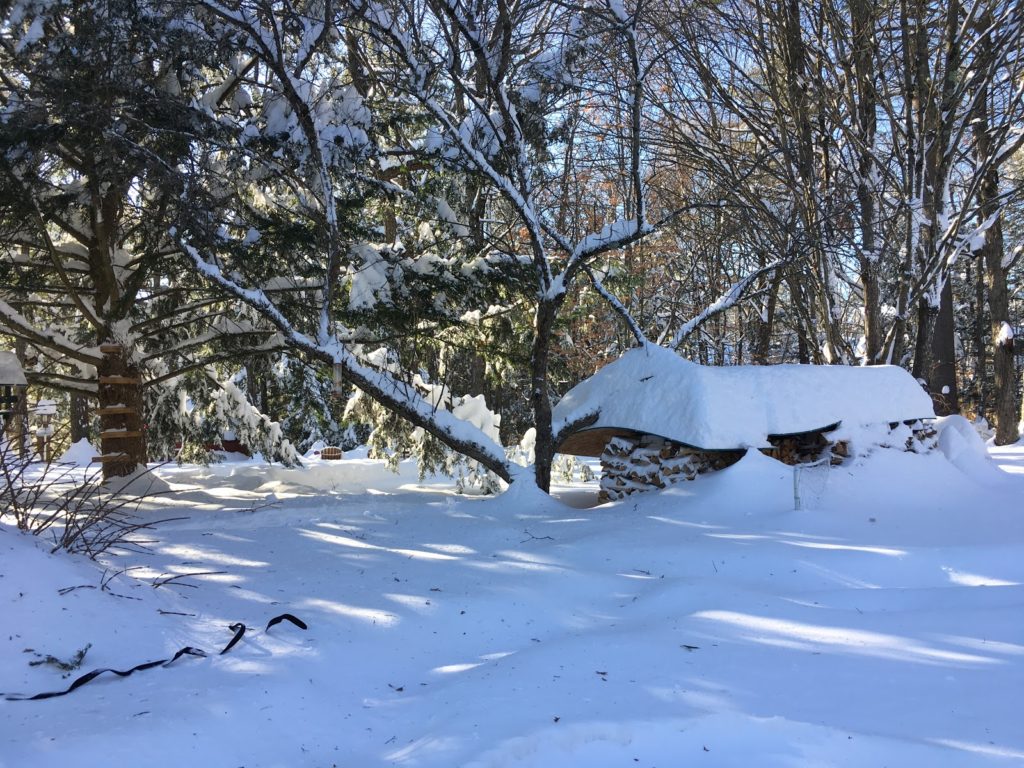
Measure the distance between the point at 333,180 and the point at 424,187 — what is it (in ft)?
4.31

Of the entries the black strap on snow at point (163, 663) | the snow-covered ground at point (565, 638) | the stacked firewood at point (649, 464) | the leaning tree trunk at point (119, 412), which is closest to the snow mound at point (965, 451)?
the snow-covered ground at point (565, 638)

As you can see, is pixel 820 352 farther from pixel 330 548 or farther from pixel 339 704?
pixel 339 704

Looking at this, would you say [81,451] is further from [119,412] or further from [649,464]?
[649,464]

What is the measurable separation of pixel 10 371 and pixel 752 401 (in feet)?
24.3

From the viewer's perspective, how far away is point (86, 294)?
9.29 m

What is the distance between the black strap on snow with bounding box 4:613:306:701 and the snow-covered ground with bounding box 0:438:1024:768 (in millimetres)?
39

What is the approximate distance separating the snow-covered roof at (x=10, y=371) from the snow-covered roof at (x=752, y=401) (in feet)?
19.6

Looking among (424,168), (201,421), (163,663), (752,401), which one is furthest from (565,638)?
(201,421)

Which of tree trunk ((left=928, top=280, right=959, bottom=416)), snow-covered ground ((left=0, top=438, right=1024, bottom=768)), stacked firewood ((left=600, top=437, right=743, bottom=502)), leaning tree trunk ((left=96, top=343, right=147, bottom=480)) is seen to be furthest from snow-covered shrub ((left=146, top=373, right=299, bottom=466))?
tree trunk ((left=928, top=280, right=959, bottom=416))

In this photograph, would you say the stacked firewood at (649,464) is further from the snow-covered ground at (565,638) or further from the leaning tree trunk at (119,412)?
the leaning tree trunk at (119,412)

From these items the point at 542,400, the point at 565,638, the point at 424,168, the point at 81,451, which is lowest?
the point at 565,638

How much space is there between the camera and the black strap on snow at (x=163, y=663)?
108 inches

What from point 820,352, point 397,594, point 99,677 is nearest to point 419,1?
point 397,594

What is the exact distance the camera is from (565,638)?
3633 millimetres
